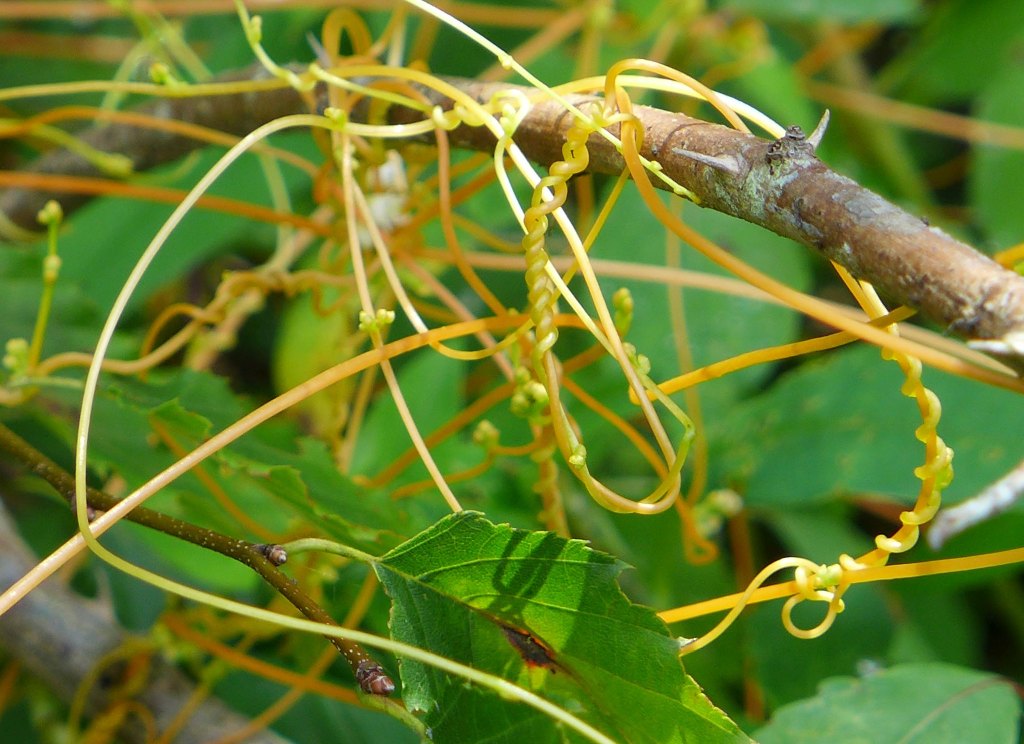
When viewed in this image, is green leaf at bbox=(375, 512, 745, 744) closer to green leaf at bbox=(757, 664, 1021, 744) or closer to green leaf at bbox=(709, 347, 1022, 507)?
green leaf at bbox=(757, 664, 1021, 744)

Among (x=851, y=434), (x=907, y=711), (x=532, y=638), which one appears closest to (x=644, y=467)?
(x=851, y=434)

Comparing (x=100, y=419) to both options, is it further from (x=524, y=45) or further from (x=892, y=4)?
(x=892, y=4)

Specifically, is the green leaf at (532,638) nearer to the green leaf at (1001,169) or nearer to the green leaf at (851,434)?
the green leaf at (851,434)

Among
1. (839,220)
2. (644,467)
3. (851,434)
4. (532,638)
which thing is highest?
(839,220)

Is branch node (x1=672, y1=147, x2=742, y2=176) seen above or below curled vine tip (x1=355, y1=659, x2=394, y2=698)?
above

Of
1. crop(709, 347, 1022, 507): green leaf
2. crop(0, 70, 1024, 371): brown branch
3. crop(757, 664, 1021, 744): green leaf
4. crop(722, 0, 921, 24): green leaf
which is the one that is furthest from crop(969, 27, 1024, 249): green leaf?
crop(0, 70, 1024, 371): brown branch

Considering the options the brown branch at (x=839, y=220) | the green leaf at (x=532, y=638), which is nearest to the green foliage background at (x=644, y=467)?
the green leaf at (x=532, y=638)

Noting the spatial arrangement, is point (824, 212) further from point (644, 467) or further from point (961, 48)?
point (961, 48)
